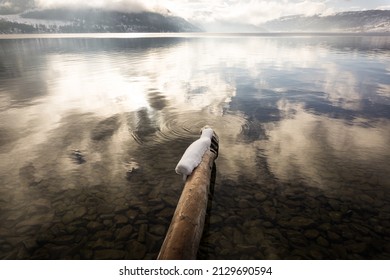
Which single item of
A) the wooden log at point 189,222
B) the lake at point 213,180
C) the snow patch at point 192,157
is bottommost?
the lake at point 213,180

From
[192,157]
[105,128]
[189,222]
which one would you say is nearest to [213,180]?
[192,157]

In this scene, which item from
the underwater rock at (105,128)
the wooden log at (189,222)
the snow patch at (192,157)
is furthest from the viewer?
the underwater rock at (105,128)

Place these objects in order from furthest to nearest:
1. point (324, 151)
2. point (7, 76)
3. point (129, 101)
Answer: point (7, 76) < point (129, 101) < point (324, 151)

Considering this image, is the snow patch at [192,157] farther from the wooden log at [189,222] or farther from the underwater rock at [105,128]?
the underwater rock at [105,128]

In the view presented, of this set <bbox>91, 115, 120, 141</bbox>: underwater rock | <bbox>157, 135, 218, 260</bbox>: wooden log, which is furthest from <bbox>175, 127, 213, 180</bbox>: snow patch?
<bbox>91, 115, 120, 141</bbox>: underwater rock

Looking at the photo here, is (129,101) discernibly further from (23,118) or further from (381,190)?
(381,190)

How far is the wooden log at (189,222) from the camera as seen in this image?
5245 millimetres

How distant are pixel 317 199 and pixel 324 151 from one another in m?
4.09

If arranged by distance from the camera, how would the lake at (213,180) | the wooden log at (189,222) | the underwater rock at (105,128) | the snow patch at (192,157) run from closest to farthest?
the wooden log at (189,222)
the lake at (213,180)
the snow patch at (192,157)
the underwater rock at (105,128)

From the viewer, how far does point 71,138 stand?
13.2 metres

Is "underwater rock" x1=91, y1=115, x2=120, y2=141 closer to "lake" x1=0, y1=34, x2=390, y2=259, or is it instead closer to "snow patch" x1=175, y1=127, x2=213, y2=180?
"lake" x1=0, y1=34, x2=390, y2=259

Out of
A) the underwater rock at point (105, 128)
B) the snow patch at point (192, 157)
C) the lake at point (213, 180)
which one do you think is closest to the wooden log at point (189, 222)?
the snow patch at point (192, 157)

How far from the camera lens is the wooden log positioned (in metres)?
5.24
